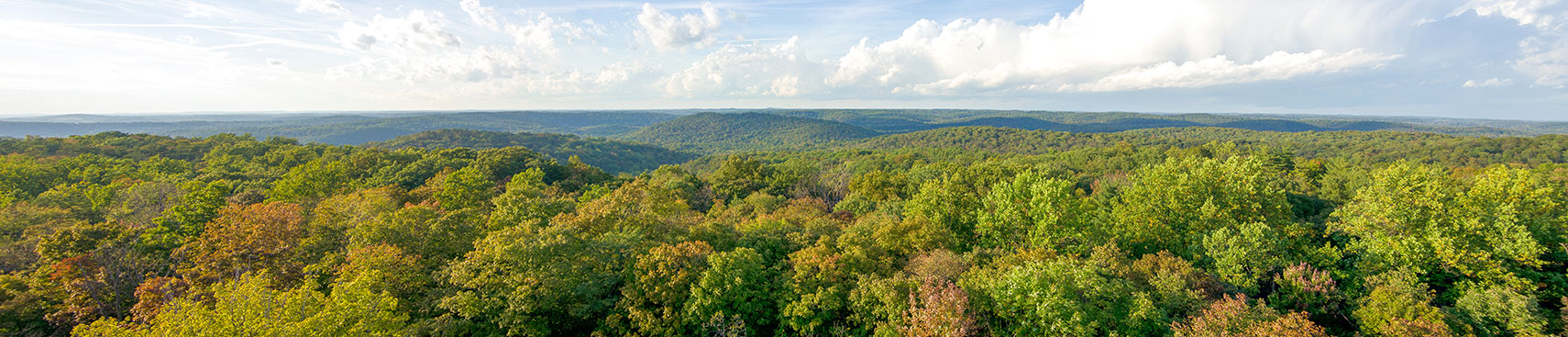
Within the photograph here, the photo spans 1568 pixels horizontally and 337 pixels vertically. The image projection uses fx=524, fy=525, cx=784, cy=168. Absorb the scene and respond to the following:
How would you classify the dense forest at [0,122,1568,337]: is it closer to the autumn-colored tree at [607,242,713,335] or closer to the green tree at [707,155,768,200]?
the autumn-colored tree at [607,242,713,335]

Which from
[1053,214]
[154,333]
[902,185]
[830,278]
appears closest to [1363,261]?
[1053,214]

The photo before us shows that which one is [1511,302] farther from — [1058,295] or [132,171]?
[132,171]

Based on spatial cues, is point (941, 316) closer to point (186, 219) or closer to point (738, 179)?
point (186, 219)

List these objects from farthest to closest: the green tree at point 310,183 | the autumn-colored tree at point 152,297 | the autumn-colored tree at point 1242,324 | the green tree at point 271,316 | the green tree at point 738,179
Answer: the green tree at point 738,179 → the green tree at point 310,183 → the autumn-colored tree at point 152,297 → the autumn-colored tree at point 1242,324 → the green tree at point 271,316

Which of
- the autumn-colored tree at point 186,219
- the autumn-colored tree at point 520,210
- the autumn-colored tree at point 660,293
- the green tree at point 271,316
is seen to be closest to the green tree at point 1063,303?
the autumn-colored tree at point 660,293

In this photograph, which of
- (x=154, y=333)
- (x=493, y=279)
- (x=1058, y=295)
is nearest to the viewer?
(x=154, y=333)

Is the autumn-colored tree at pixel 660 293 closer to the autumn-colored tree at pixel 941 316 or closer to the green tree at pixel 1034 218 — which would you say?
the autumn-colored tree at pixel 941 316

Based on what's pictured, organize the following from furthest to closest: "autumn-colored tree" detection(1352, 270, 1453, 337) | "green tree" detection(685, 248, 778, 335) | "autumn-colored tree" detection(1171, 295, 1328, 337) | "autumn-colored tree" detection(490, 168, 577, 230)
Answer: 1. "autumn-colored tree" detection(490, 168, 577, 230)
2. "green tree" detection(685, 248, 778, 335)
3. "autumn-colored tree" detection(1352, 270, 1453, 337)
4. "autumn-colored tree" detection(1171, 295, 1328, 337)

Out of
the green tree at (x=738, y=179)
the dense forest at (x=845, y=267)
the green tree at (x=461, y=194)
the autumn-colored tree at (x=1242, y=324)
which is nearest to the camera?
the autumn-colored tree at (x=1242, y=324)

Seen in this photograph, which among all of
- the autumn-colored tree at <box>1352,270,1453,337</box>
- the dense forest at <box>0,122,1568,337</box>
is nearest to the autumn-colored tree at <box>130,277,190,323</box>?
the dense forest at <box>0,122,1568,337</box>

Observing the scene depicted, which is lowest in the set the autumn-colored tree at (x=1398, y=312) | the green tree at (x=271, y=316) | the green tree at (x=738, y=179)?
the green tree at (x=738, y=179)

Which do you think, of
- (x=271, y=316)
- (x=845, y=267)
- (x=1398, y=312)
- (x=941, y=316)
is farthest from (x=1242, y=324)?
(x=271, y=316)
